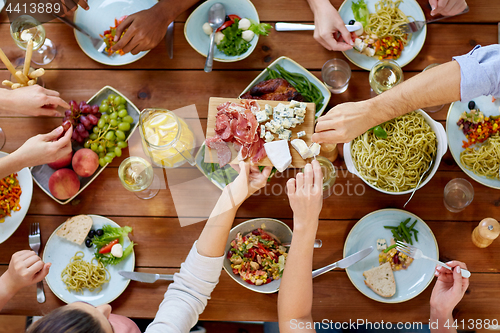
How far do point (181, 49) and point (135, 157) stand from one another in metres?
0.64

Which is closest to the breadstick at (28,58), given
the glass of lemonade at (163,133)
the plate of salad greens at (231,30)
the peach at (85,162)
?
the peach at (85,162)

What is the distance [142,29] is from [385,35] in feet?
3.98

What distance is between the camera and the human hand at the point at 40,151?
1583 mm

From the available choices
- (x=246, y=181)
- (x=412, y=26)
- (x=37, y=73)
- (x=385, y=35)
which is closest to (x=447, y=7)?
(x=412, y=26)

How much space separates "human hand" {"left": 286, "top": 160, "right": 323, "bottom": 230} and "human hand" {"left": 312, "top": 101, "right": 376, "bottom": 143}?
16cm

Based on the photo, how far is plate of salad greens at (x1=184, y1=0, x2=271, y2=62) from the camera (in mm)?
1742

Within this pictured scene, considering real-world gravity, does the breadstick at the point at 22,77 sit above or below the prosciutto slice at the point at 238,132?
above

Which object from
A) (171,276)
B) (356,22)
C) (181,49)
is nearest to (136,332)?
(171,276)

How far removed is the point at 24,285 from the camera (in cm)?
159

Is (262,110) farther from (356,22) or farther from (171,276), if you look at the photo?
(171,276)

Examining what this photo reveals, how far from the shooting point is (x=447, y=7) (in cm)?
169

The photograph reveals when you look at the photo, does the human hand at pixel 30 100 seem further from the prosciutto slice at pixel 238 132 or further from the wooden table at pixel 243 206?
the prosciutto slice at pixel 238 132

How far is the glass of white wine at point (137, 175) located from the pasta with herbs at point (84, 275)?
15.9 inches

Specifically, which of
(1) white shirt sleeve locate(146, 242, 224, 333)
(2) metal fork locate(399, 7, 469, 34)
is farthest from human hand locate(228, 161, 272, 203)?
(2) metal fork locate(399, 7, 469, 34)
